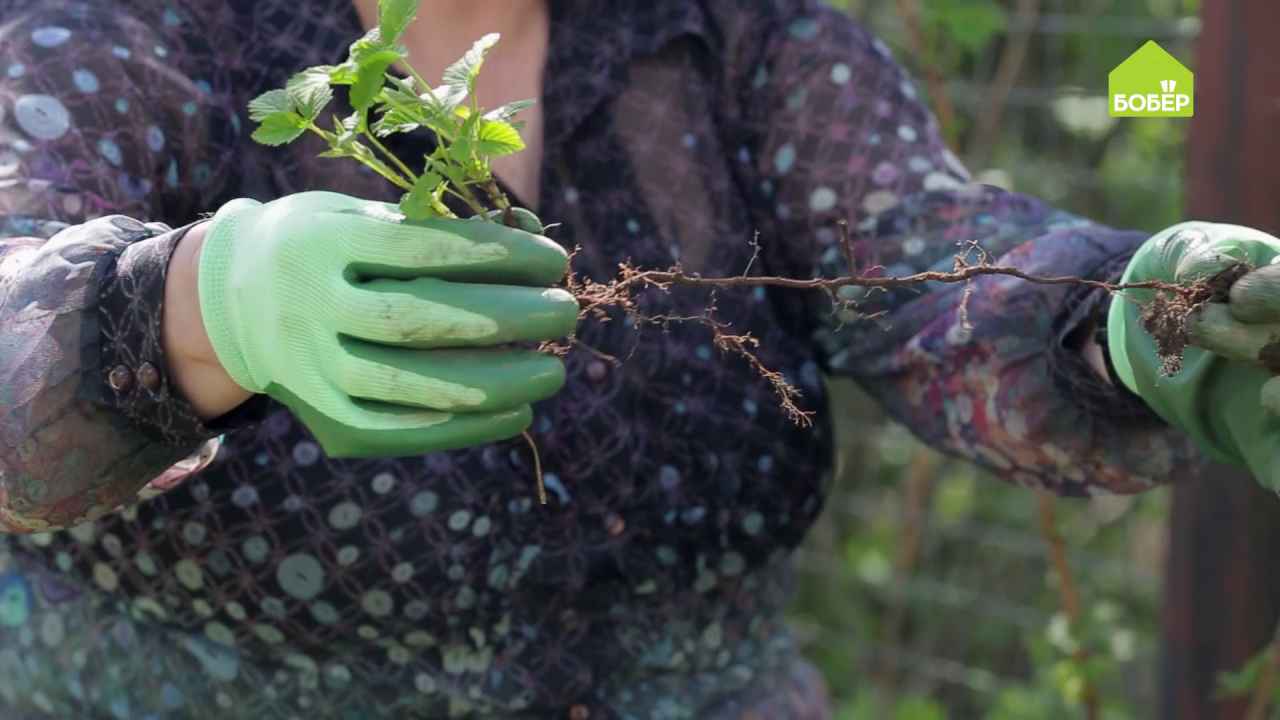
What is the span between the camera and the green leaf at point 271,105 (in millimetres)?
949

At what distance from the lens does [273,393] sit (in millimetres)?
965

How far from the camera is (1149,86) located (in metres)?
1.23

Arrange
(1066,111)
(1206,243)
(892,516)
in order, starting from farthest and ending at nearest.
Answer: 1. (892,516)
2. (1066,111)
3. (1206,243)

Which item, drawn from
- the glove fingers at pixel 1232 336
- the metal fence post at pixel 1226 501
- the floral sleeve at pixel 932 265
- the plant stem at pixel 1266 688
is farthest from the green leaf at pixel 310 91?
the plant stem at pixel 1266 688

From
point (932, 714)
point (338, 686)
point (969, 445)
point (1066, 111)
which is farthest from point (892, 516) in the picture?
point (338, 686)

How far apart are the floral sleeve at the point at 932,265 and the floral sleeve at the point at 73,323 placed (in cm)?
58

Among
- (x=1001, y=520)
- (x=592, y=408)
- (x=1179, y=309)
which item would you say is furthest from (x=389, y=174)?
(x=1001, y=520)

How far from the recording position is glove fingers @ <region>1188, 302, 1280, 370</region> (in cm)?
102

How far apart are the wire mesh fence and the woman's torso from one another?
781mm

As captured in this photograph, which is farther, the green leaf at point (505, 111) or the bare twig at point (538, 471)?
the bare twig at point (538, 471)

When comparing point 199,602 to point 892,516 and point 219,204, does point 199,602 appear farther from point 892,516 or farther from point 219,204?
point 892,516

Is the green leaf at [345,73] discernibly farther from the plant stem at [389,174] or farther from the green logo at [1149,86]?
the green logo at [1149,86]

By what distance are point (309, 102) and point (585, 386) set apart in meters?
0.44

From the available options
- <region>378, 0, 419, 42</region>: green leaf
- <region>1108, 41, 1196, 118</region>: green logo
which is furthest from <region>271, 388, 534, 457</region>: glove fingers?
<region>1108, 41, 1196, 118</region>: green logo
